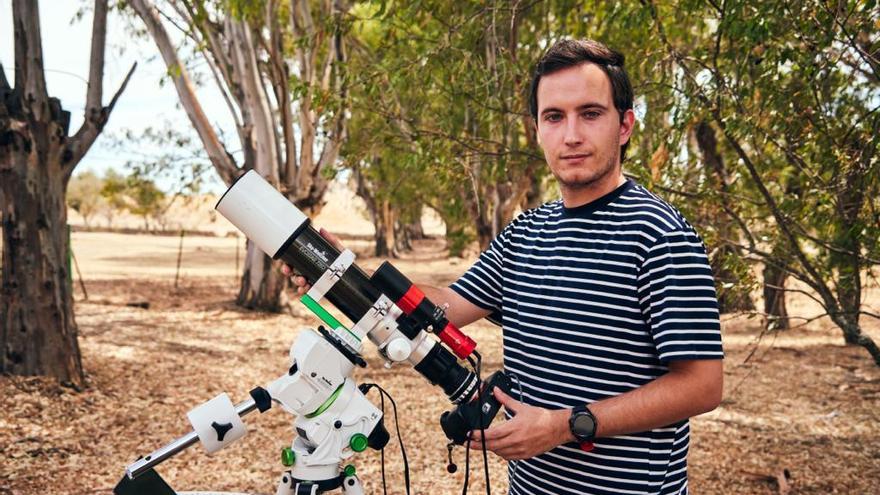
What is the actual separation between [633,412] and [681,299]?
0.31 m

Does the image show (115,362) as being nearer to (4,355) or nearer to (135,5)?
(4,355)

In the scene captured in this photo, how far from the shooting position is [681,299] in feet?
5.63

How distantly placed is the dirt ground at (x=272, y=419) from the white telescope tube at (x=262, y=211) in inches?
135

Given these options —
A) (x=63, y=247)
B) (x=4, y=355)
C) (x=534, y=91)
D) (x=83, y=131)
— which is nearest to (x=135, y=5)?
(x=83, y=131)

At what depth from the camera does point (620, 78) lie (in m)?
1.97

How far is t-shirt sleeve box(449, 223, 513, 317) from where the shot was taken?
234 centimetres

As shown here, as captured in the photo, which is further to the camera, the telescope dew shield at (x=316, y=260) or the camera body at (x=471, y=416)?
the telescope dew shield at (x=316, y=260)

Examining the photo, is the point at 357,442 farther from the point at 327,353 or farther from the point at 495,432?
the point at 495,432

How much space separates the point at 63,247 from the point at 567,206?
18.9 feet

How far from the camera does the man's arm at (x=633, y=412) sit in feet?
5.61

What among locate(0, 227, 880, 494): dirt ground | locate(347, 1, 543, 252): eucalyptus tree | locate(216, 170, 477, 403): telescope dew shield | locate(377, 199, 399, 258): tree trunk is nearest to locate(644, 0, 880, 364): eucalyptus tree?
locate(0, 227, 880, 494): dirt ground

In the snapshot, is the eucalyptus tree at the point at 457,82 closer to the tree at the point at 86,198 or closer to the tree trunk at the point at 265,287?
the tree trunk at the point at 265,287

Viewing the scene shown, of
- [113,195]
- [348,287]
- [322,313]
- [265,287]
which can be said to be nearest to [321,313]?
[322,313]

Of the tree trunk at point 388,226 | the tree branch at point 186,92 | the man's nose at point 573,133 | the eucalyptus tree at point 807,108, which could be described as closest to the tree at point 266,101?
the tree branch at point 186,92
